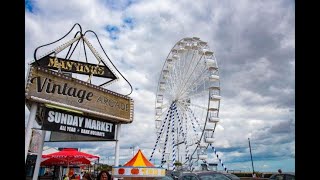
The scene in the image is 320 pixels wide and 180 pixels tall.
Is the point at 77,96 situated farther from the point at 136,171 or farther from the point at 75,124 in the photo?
the point at 136,171

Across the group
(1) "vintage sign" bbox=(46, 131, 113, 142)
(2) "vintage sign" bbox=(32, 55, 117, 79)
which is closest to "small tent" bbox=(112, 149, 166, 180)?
(1) "vintage sign" bbox=(46, 131, 113, 142)

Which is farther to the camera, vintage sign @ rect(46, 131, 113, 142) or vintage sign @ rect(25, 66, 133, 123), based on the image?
vintage sign @ rect(46, 131, 113, 142)

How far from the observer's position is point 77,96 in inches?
441

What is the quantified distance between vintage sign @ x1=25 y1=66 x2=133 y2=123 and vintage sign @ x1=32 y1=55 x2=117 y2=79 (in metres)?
0.92

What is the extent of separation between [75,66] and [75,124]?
2.44 metres

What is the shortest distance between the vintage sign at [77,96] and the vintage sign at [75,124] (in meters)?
0.29

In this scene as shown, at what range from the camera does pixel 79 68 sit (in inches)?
488

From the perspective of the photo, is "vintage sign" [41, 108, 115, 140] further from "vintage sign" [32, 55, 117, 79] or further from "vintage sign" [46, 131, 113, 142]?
"vintage sign" [32, 55, 117, 79]

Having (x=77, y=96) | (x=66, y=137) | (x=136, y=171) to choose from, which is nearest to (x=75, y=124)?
(x=77, y=96)

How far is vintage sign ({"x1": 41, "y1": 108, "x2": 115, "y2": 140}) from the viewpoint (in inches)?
407

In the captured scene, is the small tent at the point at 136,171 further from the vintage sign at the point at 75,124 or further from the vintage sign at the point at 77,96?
the vintage sign at the point at 77,96

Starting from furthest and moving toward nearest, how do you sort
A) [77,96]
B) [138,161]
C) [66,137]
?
[66,137]
[138,161]
[77,96]

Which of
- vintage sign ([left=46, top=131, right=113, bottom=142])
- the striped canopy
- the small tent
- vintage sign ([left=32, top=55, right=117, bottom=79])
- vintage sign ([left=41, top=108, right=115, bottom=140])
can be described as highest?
vintage sign ([left=32, top=55, right=117, bottom=79])
